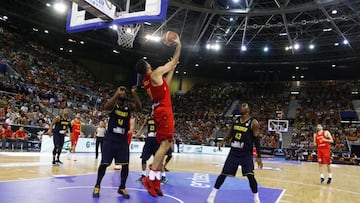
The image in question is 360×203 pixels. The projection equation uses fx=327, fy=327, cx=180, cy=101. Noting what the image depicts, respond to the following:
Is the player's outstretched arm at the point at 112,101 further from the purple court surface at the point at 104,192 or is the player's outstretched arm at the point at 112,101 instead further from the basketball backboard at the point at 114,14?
the basketball backboard at the point at 114,14

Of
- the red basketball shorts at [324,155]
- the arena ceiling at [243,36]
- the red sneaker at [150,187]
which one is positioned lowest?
the red sneaker at [150,187]

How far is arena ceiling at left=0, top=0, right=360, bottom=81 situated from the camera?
73.9 feet

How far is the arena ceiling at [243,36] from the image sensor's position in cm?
2254

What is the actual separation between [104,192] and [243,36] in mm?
22638

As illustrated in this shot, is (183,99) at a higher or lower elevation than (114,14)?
higher

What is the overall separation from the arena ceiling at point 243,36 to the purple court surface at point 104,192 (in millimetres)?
13000

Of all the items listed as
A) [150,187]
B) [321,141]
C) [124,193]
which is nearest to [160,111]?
[150,187]

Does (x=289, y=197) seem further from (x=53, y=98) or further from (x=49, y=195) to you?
(x=53, y=98)

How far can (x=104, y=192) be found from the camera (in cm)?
673

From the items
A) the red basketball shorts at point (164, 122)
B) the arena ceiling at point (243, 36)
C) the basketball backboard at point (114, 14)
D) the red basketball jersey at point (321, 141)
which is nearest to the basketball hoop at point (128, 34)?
the basketball backboard at point (114, 14)

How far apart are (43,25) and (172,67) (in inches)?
1000

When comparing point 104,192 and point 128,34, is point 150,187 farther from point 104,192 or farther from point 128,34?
point 128,34

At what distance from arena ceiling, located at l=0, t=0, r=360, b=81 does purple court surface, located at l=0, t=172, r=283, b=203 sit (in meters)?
13.0

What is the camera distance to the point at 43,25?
27.0 meters
